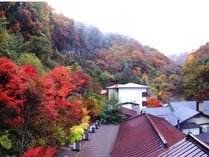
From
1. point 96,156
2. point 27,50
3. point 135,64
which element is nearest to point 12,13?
point 27,50

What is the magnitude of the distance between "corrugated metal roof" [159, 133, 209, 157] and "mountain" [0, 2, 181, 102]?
1453cm

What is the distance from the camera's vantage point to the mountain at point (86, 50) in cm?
2403

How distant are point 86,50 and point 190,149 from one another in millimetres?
36253

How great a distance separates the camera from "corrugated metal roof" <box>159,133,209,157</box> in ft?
22.3

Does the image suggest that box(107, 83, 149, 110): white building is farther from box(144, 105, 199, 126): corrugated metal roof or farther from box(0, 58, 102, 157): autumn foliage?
box(0, 58, 102, 157): autumn foliage

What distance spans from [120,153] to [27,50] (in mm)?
12504

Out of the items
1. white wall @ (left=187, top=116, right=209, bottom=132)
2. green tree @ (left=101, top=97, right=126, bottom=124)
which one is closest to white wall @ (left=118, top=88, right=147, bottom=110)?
white wall @ (left=187, top=116, right=209, bottom=132)

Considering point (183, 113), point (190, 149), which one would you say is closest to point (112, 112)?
point (183, 113)

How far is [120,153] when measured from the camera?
477 inches

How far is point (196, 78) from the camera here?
39.0m

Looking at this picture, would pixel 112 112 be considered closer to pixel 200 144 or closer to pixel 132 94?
pixel 132 94

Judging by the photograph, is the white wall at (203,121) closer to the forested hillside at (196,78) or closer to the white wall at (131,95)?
the white wall at (131,95)

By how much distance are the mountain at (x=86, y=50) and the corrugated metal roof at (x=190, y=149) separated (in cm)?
1453

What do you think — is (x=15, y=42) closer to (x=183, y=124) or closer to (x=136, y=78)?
(x=183, y=124)
